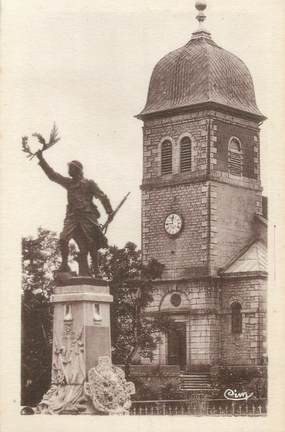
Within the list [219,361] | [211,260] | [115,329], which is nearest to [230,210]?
[211,260]

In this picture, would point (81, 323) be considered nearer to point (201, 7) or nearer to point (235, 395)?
point (201, 7)

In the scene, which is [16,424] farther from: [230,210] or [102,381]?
[230,210]

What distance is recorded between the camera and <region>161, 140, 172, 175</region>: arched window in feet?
166

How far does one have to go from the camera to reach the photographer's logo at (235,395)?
→ 37312 millimetres

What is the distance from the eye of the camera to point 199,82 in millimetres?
48188

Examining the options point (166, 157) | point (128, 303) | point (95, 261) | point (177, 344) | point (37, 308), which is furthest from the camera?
point (166, 157)

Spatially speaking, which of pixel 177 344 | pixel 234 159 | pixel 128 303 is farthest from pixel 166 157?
pixel 128 303

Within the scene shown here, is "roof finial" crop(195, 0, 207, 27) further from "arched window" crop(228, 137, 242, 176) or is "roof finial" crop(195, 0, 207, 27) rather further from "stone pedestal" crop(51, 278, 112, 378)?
"arched window" crop(228, 137, 242, 176)

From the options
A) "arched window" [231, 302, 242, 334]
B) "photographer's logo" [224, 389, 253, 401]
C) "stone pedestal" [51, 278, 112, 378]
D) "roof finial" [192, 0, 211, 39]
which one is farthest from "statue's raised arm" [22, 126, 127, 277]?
"arched window" [231, 302, 242, 334]

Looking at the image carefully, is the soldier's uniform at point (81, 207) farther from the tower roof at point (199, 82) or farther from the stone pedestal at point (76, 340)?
the tower roof at point (199, 82)

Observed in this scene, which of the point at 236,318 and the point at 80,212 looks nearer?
the point at 80,212

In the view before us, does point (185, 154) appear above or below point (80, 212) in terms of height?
above

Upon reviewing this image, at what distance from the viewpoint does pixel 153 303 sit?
5006cm

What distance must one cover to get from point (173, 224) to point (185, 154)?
243 cm
